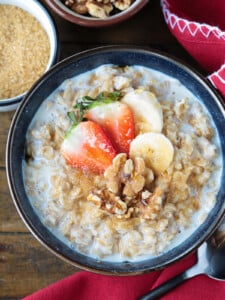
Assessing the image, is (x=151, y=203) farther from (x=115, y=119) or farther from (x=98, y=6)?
(x=98, y=6)

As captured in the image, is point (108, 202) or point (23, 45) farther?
point (23, 45)

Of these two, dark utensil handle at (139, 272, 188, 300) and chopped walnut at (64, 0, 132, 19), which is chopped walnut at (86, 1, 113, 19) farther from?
dark utensil handle at (139, 272, 188, 300)

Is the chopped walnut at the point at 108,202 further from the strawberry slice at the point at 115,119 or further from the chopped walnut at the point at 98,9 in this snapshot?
the chopped walnut at the point at 98,9

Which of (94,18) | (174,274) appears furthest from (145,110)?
Result: (174,274)

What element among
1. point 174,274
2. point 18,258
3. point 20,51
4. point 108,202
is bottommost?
point 18,258

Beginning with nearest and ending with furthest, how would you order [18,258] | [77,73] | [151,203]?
1. [151,203]
2. [77,73]
3. [18,258]

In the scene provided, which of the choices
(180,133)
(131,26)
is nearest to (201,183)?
(180,133)

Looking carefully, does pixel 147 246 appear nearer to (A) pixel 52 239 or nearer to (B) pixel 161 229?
(B) pixel 161 229

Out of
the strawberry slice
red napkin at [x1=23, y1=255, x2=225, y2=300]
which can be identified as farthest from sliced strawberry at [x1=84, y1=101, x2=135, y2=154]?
red napkin at [x1=23, y1=255, x2=225, y2=300]

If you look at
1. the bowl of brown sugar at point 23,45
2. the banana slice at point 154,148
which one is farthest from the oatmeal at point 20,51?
the banana slice at point 154,148
